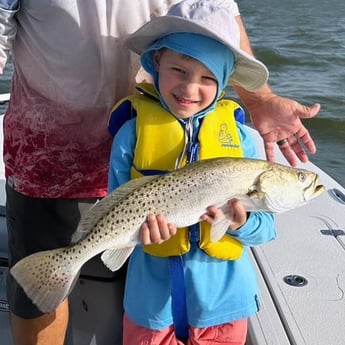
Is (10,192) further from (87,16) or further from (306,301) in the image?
(306,301)

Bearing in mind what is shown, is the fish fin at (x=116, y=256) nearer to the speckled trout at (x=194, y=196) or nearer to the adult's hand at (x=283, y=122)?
the speckled trout at (x=194, y=196)

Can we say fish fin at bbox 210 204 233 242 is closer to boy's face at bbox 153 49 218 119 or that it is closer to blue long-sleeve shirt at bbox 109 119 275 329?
blue long-sleeve shirt at bbox 109 119 275 329

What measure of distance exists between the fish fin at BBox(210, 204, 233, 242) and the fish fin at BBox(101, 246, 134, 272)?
269 millimetres

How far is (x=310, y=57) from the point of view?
12219 mm

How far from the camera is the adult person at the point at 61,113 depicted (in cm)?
236

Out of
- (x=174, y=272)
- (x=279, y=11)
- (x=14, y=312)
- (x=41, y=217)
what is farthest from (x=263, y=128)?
(x=279, y=11)

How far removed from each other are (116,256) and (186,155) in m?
0.40

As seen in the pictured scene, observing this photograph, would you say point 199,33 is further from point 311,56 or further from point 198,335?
point 311,56

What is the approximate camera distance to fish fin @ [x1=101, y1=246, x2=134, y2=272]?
7.29 feet

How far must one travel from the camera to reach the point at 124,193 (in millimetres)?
2166

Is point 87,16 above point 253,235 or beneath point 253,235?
above

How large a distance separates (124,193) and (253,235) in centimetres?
43

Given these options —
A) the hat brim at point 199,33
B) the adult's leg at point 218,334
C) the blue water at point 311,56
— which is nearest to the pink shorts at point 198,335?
the adult's leg at point 218,334

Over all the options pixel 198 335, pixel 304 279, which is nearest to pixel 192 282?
pixel 198 335
